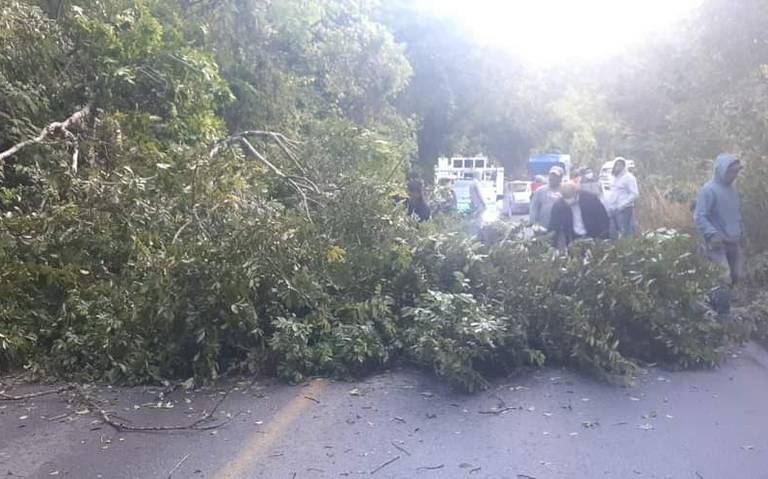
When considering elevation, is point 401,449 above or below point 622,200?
below

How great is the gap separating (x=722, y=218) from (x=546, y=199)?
2828mm

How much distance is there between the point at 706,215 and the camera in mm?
9289

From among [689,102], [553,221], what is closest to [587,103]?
[689,102]

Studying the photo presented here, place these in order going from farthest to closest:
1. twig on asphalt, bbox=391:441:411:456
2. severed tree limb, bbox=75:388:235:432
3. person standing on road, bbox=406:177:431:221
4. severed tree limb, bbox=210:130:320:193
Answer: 1. person standing on road, bbox=406:177:431:221
2. severed tree limb, bbox=210:130:320:193
3. severed tree limb, bbox=75:388:235:432
4. twig on asphalt, bbox=391:441:411:456

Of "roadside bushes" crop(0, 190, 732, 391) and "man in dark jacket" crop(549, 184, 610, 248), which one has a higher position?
"man in dark jacket" crop(549, 184, 610, 248)

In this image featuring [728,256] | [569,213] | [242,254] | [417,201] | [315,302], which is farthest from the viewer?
[417,201]

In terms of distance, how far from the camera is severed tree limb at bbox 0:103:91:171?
8.15m

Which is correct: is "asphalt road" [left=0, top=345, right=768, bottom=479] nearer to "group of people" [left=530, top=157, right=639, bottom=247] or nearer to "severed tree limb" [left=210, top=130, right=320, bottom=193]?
"severed tree limb" [left=210, top=130, right=320, bottom=193]

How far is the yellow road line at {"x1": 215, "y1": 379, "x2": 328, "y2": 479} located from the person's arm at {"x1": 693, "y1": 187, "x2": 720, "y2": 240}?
177 inches

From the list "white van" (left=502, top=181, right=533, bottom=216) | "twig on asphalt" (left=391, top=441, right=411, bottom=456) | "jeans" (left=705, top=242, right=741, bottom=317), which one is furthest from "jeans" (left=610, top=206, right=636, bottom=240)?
"white van" (left=502, top=181, right=533, bottom=216)

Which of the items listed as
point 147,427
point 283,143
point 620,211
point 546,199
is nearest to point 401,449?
point 147,427

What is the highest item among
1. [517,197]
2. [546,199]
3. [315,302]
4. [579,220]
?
[517,197]

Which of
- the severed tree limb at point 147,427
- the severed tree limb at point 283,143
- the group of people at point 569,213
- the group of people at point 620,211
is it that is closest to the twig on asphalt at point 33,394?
the severed tree limb at point 147,427

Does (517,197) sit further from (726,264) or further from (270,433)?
(270,433)
